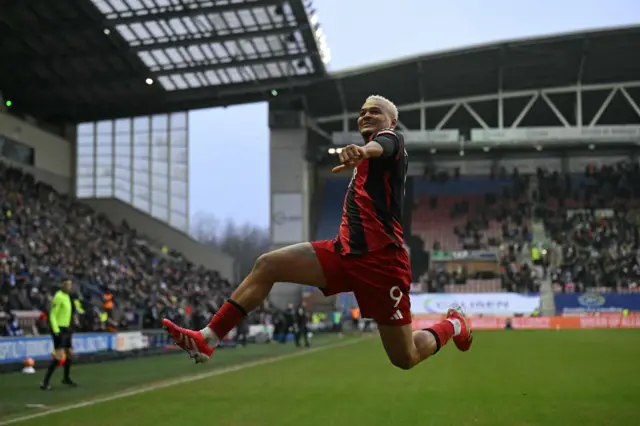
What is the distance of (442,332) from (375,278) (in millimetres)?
1527

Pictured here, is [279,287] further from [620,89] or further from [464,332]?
[464,332]

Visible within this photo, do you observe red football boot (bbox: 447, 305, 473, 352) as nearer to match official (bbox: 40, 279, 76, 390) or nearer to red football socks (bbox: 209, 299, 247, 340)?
red football socks (bbox: 209, 299, 247, 340)

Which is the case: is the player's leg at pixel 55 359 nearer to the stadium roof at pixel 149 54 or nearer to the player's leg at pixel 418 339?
the player's leg at pixel 418 339

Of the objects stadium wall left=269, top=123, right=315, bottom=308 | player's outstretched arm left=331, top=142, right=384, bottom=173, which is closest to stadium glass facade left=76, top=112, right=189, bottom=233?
stadium wall left=269, top=123, right=315, bottom=308

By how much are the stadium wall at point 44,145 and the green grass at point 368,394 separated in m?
26.3

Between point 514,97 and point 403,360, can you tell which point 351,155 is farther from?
point 514,97

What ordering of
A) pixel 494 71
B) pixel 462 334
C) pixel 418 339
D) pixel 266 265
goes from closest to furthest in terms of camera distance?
pixel 266 265 → pixel 418 339 → pixel 462 334 → pixel 494 71

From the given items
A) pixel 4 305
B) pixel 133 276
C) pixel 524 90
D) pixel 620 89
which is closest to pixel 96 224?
pixel 133 276

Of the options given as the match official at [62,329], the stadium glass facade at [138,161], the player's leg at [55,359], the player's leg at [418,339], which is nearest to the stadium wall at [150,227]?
the stadium glass facade at [138,161]

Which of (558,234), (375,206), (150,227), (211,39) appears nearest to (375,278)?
(375,206)

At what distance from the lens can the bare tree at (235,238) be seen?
118 meters

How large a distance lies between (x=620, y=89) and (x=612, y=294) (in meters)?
14.0

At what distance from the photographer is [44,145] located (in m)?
49.8

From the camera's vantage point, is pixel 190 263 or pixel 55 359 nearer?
pixel 55 359
